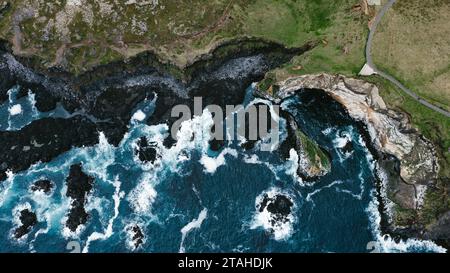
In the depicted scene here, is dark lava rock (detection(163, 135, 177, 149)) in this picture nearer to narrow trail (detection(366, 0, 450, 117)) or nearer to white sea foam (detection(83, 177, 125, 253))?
white sea foam (detection(83, 177, 125, 253))

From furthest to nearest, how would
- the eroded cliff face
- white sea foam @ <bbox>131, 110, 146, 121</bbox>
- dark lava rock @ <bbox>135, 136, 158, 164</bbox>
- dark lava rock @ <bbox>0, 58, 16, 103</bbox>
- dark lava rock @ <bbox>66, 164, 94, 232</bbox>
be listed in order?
dark lava rock @ <bbox>0, 58, 16, 103</bbox> < white sea foam @ <bbox>131, 110, 146, 121</bbox> < dark lava rock @ <bbox>135, 136, 158, 164</bbox> < dark lava rock @ <bbox>66, 164, 94, 232</bbox> < the eroded cliff face

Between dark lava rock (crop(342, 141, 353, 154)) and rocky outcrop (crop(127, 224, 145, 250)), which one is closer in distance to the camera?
rocky outcrop (crop(127, 224, 145, 250))

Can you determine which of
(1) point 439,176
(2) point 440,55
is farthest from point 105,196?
(2) point 440,55

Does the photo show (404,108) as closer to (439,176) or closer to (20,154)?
(439,176)

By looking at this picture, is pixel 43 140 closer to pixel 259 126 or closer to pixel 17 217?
pixel 17 217

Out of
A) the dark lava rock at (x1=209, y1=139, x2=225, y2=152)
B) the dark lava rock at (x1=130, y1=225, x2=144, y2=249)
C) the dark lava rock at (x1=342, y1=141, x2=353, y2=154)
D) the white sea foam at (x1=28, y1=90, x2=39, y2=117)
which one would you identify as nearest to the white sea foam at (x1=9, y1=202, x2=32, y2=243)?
the white sea foam at (x1=28, y1=90, x2=39, y2=117)

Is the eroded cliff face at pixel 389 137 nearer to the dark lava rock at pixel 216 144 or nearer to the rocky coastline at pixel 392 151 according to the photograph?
the rocky coastline at pixel 392 151
